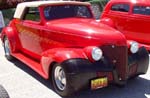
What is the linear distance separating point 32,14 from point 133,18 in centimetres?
303

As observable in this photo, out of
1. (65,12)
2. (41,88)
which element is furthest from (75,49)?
(65,12)

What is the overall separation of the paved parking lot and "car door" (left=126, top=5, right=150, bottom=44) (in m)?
1.95

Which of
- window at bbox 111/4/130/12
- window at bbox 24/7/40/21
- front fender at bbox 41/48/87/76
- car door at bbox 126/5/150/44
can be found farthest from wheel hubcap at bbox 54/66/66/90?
window at bbox 111/4/130/12

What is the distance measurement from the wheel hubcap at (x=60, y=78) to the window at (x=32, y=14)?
153 centimetres

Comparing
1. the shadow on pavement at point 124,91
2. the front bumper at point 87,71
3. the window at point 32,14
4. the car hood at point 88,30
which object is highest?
the window at point 32,14

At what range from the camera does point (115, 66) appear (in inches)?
202

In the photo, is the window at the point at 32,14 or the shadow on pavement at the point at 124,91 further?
the window at the point at 32,14

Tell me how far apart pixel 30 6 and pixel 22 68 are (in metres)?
1.42

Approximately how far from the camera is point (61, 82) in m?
5.23

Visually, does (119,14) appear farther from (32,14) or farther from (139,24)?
(32,14)

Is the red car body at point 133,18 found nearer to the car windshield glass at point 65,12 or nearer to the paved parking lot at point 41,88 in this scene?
the car windshield glass at point 65,12

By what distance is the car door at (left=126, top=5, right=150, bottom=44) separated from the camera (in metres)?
8.05

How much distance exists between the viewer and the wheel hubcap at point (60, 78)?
5.09 m

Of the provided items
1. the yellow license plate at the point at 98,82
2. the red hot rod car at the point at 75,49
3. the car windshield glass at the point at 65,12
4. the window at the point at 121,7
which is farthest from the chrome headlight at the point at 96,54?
the window at the point at 121,7
